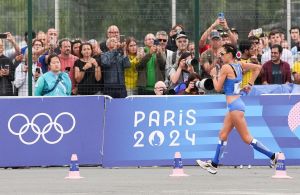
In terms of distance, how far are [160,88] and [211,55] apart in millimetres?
1204

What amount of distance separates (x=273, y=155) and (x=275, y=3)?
14.3 ft

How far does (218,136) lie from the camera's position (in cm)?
1730

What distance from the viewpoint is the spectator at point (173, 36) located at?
63.0 feet

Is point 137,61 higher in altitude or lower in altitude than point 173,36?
lower

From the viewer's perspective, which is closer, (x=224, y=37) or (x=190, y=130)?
(x=190, y=130)

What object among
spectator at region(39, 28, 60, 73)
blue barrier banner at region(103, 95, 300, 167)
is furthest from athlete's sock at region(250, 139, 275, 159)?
spectator at region(39, 28, 60, 73)

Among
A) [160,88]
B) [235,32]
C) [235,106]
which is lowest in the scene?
[235,106]

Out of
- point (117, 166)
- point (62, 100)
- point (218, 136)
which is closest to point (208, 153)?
point (218, 136)

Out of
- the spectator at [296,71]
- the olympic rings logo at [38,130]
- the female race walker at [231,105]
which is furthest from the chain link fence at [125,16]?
the female race walker at [231,105]

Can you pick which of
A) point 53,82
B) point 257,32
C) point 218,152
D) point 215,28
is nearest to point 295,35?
point 257,32

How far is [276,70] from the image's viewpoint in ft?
61.3

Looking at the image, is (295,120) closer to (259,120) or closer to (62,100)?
(259,120)
